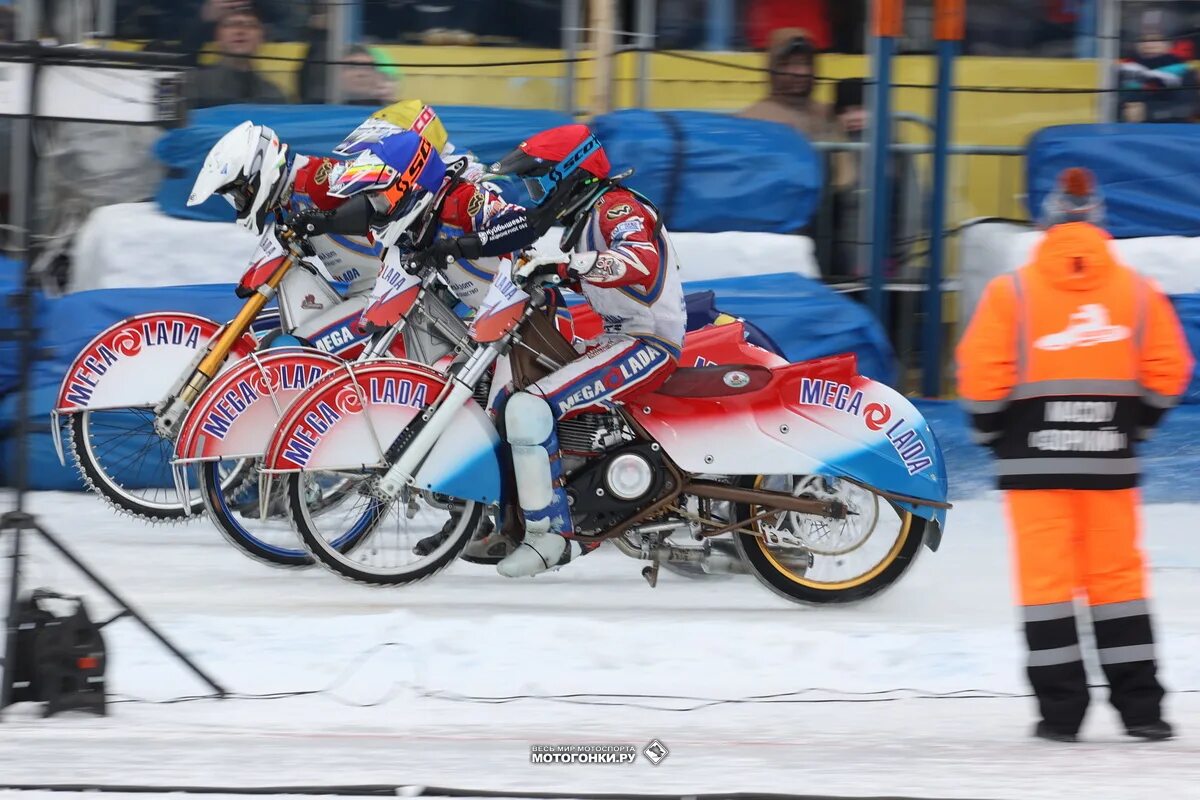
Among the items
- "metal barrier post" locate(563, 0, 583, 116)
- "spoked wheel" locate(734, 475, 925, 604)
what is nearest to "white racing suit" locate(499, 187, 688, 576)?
"spoked wheel" locate(734, 475, 925, 604)

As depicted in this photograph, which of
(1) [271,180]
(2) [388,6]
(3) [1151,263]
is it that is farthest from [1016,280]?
(2) [388,6]

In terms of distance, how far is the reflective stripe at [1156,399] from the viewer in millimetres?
5652

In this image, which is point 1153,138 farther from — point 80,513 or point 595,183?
point 80,513

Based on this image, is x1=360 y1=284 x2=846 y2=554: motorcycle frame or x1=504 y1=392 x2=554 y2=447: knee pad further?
x1=360 y1=284 x2=846 y2=554: motorcycle frame

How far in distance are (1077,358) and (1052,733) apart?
1116 mm

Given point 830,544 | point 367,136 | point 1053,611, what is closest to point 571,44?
point 367,136

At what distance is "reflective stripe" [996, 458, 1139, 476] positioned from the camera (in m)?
5.63

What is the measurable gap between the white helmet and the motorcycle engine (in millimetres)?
1967

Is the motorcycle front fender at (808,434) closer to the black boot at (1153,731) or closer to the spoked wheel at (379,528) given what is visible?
the spoked wheel at (379,528)

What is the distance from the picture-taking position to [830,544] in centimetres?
761

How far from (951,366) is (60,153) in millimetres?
5418

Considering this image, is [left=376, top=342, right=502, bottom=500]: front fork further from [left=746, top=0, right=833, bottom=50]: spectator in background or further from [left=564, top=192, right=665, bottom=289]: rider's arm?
[left=746, top=0, right=833, bottom=50]: spectator in background

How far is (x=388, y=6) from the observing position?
38.0 feet

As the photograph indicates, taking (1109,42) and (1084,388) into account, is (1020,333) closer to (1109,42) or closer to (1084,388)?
(1084,388)
